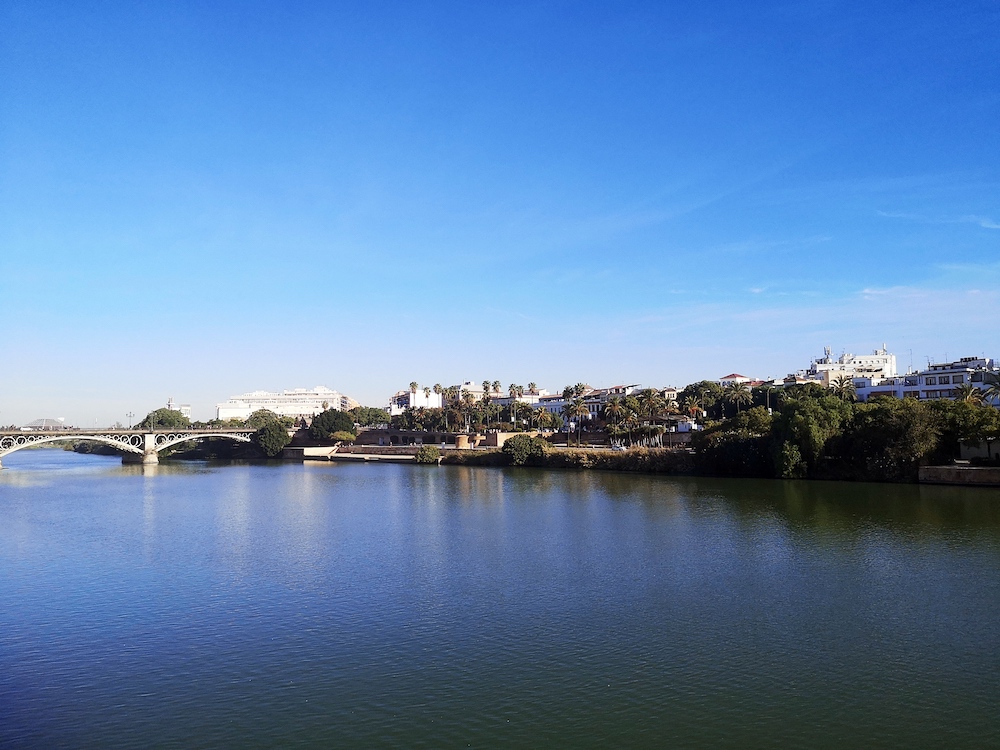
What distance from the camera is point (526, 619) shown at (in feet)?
66.1

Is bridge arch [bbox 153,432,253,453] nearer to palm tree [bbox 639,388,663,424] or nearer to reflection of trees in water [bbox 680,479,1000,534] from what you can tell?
palm tree [bbox 639,388,663,424]

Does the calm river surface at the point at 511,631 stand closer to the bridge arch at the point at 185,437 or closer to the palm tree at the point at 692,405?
the bridge arch at the point at 185,437

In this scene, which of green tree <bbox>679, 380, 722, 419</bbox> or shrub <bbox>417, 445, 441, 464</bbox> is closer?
shrub <bbox>417, 445, 441, 464</bbox>

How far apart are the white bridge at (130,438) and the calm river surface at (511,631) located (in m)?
49.5

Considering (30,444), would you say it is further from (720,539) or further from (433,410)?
(720,539)

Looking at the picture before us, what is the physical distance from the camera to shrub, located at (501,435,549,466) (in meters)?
77.6

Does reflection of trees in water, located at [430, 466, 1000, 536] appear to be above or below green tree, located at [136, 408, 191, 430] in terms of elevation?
below

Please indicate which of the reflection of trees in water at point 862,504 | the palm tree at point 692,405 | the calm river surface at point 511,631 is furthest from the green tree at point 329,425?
the calm river surface at point 511,631

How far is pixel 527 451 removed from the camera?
257 feet

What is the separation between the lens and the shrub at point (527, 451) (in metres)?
77.6

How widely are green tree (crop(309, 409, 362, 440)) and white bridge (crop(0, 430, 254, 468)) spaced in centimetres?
921

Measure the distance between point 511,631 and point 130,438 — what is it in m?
89.1

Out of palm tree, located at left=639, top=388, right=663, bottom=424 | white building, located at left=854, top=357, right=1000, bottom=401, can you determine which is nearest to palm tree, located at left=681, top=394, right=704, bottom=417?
palm tree, located at left=639, top=388, right=663, bottom=424

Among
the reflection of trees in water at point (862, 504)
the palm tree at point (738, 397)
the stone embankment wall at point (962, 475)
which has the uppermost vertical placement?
the palm tree at point (738, 397)
